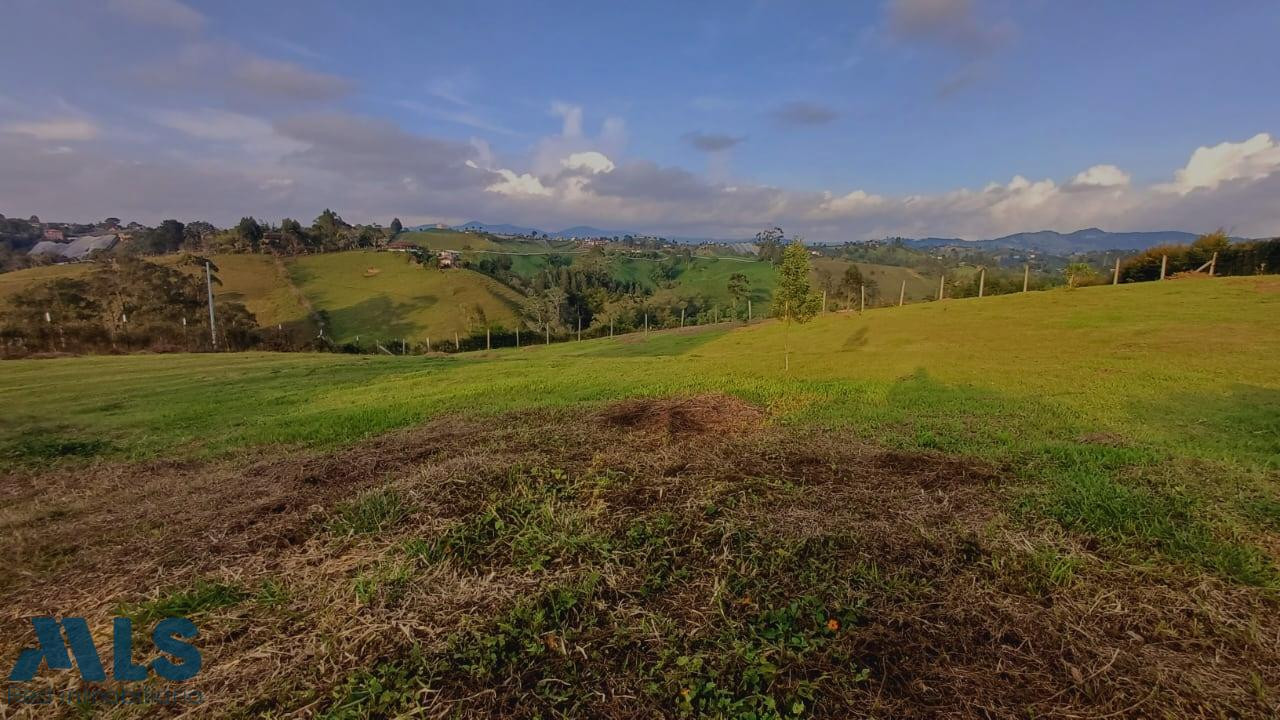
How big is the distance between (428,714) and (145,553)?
12.7ft

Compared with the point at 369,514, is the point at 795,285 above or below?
above

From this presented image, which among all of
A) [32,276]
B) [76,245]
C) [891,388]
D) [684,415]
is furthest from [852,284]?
[76,245]

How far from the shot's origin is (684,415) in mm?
9539

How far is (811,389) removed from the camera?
44.5 ft

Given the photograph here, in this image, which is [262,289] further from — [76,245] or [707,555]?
[707,555]

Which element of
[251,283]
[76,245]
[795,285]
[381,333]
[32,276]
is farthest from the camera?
[76,245]

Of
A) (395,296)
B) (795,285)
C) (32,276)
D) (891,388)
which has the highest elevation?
(32,276)

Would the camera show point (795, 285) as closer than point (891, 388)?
No

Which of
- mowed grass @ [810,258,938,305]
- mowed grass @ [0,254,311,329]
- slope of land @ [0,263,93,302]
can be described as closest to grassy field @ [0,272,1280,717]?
slope of land @ [0,263,93,302]

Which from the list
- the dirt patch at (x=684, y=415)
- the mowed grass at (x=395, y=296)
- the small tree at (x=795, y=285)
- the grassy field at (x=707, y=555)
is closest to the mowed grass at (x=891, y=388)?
the grassy field at (x=707, y=555)

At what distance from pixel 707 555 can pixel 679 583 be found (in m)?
0.49

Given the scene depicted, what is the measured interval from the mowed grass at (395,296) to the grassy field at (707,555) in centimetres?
7135

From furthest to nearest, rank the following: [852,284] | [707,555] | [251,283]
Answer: [251,283]
[852,284]
[707,555]

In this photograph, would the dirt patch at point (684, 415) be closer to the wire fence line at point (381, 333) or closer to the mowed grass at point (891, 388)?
the mowed grass at point (891, 388)
